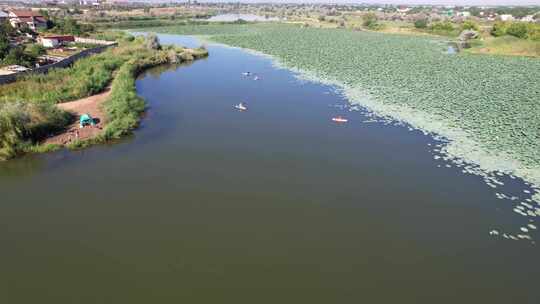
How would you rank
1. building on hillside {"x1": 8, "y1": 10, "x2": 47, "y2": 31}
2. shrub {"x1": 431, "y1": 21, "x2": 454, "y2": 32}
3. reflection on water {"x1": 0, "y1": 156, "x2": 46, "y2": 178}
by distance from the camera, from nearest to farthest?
reflection on water {"x1": 0, "y1": 156, "x2": 46, "y2": 178} → building on hillside {"x1": 8, "y1": 10, "x2": 47, "y2": 31} → shrub {"x1": 431, "y1": 21, "x2": 454, "y2": 32}

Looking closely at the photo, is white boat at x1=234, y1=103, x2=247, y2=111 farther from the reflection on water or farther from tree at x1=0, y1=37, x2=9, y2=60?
tree at x1=0, y1=37, x2=9, y2=60

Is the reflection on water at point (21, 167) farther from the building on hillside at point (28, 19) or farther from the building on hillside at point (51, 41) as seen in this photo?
the building on hillside at point (28, 19)

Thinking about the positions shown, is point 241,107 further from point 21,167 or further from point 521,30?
point 521,30

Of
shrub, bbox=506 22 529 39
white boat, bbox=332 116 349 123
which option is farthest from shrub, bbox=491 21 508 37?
white boat, bbox=332 116 349 123

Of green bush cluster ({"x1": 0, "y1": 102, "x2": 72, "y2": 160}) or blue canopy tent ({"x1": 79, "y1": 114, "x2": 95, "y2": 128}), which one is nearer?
green bush cluster ({"x1": 0, "y1": 102, "x2": 72, "y2": 160})

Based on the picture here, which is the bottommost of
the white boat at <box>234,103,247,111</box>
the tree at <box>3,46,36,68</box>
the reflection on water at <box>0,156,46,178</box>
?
the reflection on water at <box>0,156,46,178</box>

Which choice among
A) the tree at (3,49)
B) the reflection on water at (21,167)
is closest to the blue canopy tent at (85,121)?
the reflection on water at (21,167)

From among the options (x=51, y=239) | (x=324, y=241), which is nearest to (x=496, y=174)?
(x=324, y=241)

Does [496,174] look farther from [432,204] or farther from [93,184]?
[93,184]
